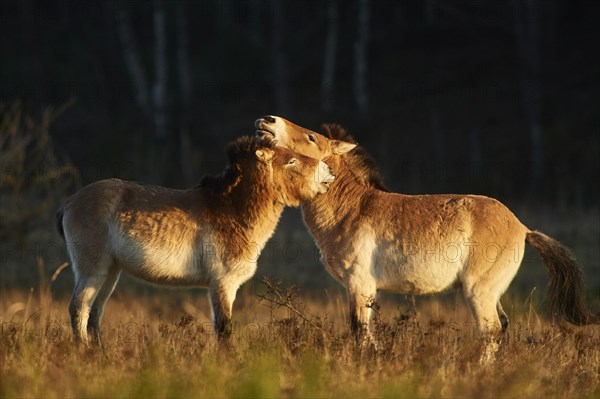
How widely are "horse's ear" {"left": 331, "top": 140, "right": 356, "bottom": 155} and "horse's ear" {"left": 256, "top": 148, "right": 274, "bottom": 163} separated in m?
0.91

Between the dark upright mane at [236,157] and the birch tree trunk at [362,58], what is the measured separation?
2436 centimetres

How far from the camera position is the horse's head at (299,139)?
10289 millimetres

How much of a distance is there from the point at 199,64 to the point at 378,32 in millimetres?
8242

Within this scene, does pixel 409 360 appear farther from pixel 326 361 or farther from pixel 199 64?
pixel 199 64

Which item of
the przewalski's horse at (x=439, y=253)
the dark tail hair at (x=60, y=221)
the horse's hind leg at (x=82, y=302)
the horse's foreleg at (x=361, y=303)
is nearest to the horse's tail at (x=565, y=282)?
the przewalski's horse at (x=439, y=253)

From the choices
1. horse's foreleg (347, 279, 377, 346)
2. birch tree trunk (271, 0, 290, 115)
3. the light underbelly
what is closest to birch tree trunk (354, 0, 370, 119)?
birch tree trunk (271, 0, 290, 115)

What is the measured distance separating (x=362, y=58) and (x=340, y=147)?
23998mm

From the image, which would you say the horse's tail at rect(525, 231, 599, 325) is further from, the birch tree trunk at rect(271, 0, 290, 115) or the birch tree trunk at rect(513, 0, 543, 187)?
the birch tree trunk at rect(271, 0, 290, 115)

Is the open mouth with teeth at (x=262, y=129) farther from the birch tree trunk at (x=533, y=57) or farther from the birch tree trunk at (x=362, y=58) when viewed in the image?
the birch tree trunk at (x=362, y=58)

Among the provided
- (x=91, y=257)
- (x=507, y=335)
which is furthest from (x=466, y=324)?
(x=91, y=257)

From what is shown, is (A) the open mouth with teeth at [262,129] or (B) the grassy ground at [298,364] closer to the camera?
(B) the grassy ground at [298,364]

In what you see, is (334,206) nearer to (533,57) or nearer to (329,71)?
(533,57)

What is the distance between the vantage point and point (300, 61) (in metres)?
39.7

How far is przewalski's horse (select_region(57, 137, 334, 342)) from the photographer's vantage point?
959 cm
